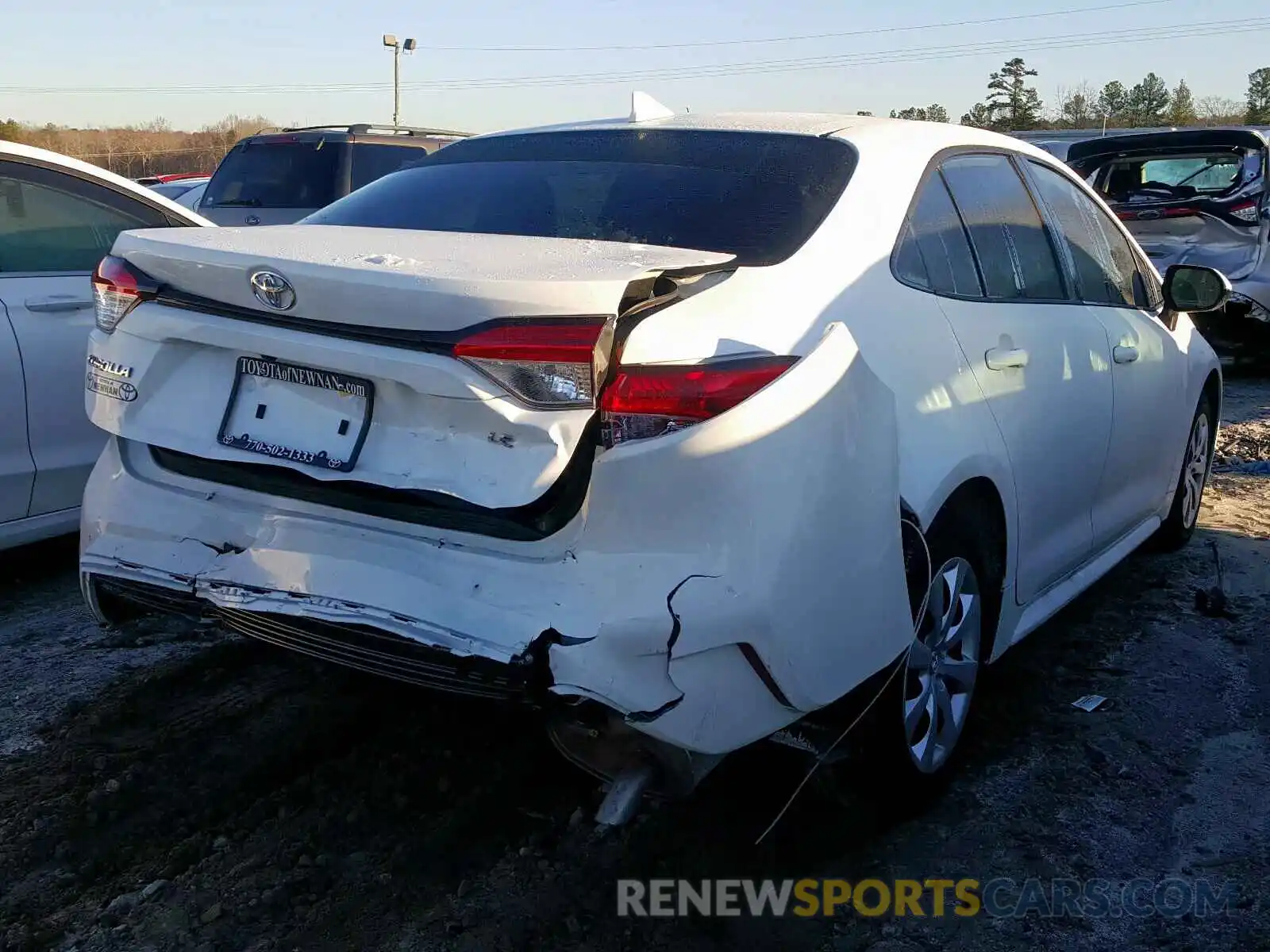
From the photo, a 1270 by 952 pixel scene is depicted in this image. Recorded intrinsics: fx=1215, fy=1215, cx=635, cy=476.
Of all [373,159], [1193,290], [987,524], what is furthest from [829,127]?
[373,159]

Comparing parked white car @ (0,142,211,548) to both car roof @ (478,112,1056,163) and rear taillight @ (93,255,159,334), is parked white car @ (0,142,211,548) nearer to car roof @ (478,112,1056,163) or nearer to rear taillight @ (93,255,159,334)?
rear taillight @ (93,255,159,334)

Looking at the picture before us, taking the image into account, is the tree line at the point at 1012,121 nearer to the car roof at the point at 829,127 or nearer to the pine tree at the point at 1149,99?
the pine tree at the point at 1149,99

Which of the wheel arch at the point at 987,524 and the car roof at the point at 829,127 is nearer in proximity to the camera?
the wheel arch at the point at 987,524

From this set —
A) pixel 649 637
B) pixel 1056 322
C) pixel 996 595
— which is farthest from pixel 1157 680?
pixel 649 637

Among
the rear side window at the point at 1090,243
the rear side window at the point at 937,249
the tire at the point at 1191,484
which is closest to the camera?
the rear side window at the point at 937,249

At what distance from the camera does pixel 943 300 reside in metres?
3.05

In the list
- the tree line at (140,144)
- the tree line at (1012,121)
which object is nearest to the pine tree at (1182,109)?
the tree line at (1012,121)

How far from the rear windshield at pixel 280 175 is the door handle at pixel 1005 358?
7485mm

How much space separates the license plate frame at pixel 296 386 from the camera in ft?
8.12

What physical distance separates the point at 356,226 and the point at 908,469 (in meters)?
1.57

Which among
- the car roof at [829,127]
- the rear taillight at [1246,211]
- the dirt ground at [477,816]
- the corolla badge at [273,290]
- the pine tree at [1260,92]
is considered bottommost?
the dirt ground at [477,816]

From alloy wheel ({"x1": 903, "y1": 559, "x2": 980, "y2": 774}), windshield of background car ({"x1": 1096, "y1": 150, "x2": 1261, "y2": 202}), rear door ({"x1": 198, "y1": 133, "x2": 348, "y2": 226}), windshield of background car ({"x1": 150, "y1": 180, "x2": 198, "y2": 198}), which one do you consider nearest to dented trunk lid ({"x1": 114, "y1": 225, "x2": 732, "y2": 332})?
alloy wheel ({"x1": 903, "y1": 559, "x2": 980, "y2": 774})

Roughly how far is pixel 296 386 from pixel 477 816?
1.12 meters

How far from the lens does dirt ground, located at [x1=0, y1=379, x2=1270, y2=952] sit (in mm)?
2535
